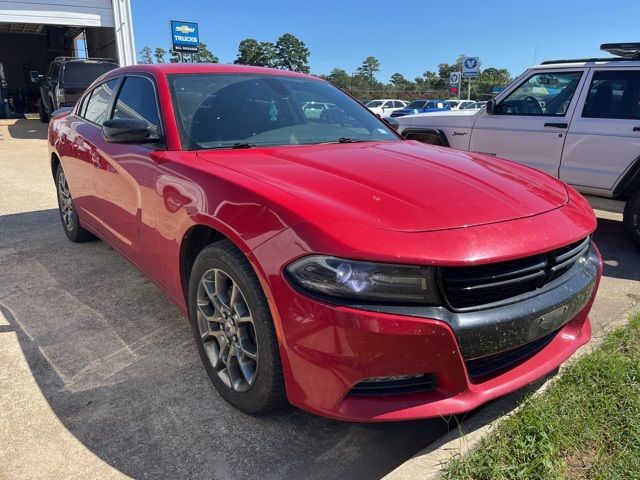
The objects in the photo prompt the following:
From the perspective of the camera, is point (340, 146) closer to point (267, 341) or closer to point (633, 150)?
point (267, 341)

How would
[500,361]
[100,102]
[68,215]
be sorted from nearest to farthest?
[500,361]
[100,102]
[68,215]

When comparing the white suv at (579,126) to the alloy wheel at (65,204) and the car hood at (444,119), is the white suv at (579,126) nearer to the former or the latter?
the car hood at (444,119)

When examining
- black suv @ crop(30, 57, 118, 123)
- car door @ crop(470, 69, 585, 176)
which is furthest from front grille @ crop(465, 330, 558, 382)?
black suv @ crop(30, 57, 118, 123)

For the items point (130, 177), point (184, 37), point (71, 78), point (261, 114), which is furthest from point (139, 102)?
point (184, 37)

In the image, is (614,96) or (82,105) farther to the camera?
(614,96)

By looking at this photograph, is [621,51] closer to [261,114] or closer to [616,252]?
[616,252]

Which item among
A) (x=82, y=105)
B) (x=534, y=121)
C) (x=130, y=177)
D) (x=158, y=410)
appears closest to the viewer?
(x=158, y=410)

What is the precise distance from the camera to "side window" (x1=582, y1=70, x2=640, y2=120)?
501 centimetres

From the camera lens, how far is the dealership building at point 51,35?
16.3m

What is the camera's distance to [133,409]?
8.13ft

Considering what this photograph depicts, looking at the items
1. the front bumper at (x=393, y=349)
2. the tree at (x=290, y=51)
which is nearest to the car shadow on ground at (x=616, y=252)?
the front bumper at (x=393, y=349)

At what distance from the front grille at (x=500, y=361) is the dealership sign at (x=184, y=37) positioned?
2147cm

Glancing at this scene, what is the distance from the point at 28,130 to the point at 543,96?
55.9ft

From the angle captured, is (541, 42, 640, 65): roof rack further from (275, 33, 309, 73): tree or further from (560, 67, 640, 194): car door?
(275, 33, 309, 73): tree
